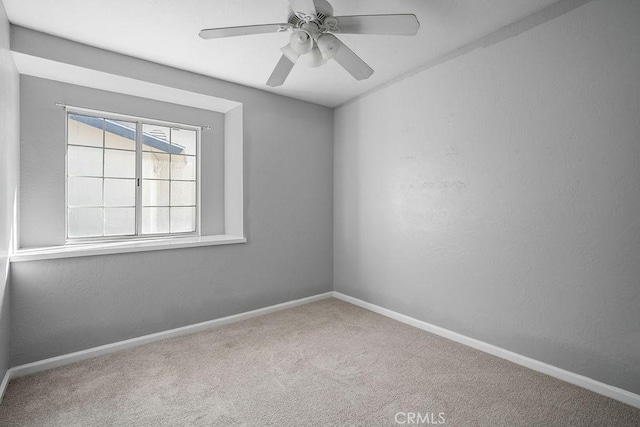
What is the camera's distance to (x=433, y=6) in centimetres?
202

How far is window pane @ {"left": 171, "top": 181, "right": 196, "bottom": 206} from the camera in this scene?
3.33 m

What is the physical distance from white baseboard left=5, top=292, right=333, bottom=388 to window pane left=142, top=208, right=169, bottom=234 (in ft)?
3.36

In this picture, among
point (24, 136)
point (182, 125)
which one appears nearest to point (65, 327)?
point (24, 136)

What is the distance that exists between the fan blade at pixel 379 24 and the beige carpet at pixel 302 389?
6.86 ft

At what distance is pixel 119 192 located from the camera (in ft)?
9.80

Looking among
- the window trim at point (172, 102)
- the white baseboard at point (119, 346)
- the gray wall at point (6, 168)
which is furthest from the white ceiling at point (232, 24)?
the white baseboard at point (119, 346)

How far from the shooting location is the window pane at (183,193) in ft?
10.9

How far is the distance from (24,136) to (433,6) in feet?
10.5

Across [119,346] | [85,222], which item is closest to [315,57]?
[85,222]

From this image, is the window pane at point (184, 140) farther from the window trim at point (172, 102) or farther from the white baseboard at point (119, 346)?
the white baseboard at point (119, 346)

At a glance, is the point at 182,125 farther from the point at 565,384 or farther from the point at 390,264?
the point at 565,384

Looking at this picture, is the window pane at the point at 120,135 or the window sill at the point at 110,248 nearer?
the window sill at the point at 110,248

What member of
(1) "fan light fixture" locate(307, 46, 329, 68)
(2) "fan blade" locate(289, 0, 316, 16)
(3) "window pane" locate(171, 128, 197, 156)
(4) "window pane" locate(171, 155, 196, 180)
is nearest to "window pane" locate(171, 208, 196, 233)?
(4) "window pane" locate(171, 155, 196, 180)

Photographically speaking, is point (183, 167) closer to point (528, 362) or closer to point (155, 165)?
point (155, 165)
